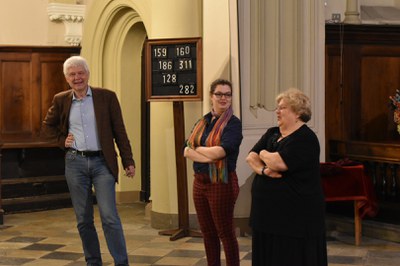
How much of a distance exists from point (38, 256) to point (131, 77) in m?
3.87

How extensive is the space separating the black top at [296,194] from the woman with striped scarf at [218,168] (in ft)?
2.90

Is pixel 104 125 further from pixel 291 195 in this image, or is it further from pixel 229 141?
pixel 291 195

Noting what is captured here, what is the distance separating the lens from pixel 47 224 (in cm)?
955

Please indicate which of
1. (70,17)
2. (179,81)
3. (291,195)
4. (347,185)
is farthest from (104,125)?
(70,17)

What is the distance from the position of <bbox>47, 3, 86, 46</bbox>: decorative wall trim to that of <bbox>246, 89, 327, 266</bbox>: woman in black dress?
6358 millimetres

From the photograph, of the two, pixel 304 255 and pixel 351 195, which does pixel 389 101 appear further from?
pixel 304 255

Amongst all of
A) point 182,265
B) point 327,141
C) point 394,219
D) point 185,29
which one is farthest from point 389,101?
point 182,265

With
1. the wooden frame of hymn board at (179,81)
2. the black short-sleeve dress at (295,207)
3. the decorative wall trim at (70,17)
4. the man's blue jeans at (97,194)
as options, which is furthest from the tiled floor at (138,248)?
the decorative wall trim at (70,17)

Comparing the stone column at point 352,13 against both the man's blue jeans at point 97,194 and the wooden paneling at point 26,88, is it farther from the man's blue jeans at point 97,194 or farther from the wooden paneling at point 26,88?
the man's blue jeans at point 97,194

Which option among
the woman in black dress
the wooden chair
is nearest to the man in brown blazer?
the woman in black dress

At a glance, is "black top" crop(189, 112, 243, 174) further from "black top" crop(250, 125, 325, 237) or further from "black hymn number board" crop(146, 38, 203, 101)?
"black hymn number board" crop(146, 38, 203, 101)

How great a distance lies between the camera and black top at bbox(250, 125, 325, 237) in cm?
515

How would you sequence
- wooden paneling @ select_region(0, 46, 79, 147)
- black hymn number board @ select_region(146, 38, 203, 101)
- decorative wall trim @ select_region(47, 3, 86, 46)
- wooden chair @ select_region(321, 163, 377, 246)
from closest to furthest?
1. wooden chair @ select_region(321, 163, 377, 246)
2. black hymn number board @ select_region(146, 38, 203, 101)
3. wooden paneling @ select_region(0, 46, 79, 147)
4. decorative wall trim @ select_region(47, 3, 86, 46)

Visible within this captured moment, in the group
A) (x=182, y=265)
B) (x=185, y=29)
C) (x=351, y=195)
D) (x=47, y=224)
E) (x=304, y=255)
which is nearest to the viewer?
(x=304, y=255)
